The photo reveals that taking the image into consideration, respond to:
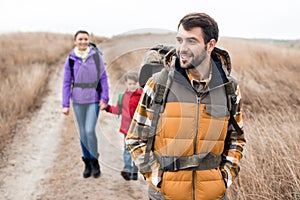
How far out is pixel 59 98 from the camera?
9.62 m

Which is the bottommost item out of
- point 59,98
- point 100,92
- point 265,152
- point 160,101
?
point 59,98

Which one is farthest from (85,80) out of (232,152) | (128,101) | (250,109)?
(250,109)

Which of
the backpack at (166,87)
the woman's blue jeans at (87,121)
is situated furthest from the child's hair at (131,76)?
the backpack at (166,87)

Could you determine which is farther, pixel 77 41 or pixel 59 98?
pixel 59 98

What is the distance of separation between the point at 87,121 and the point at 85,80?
1.80 feet

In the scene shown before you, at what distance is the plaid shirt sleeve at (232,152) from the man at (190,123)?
2.1 inches

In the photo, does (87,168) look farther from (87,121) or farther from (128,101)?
(128,101)

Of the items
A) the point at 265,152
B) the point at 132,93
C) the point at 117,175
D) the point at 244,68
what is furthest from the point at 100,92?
the point at 244,68

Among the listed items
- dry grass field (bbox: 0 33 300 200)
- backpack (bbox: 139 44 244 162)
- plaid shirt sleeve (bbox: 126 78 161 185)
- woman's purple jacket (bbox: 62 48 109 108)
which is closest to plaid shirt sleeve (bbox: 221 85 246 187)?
backpack (bbox: 139 44 244 162)

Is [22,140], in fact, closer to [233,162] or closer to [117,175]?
[117,175]

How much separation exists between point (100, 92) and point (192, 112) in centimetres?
248

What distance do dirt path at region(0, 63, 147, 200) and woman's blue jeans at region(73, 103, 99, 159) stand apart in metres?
0.26

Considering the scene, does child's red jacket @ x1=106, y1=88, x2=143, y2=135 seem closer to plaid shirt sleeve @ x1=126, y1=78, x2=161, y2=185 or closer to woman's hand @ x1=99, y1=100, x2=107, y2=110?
woman's hand @ x1=99, y1=100, x2=107, y2=110

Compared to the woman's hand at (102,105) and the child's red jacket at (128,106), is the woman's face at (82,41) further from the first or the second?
the child's red jacket at (128,106)
